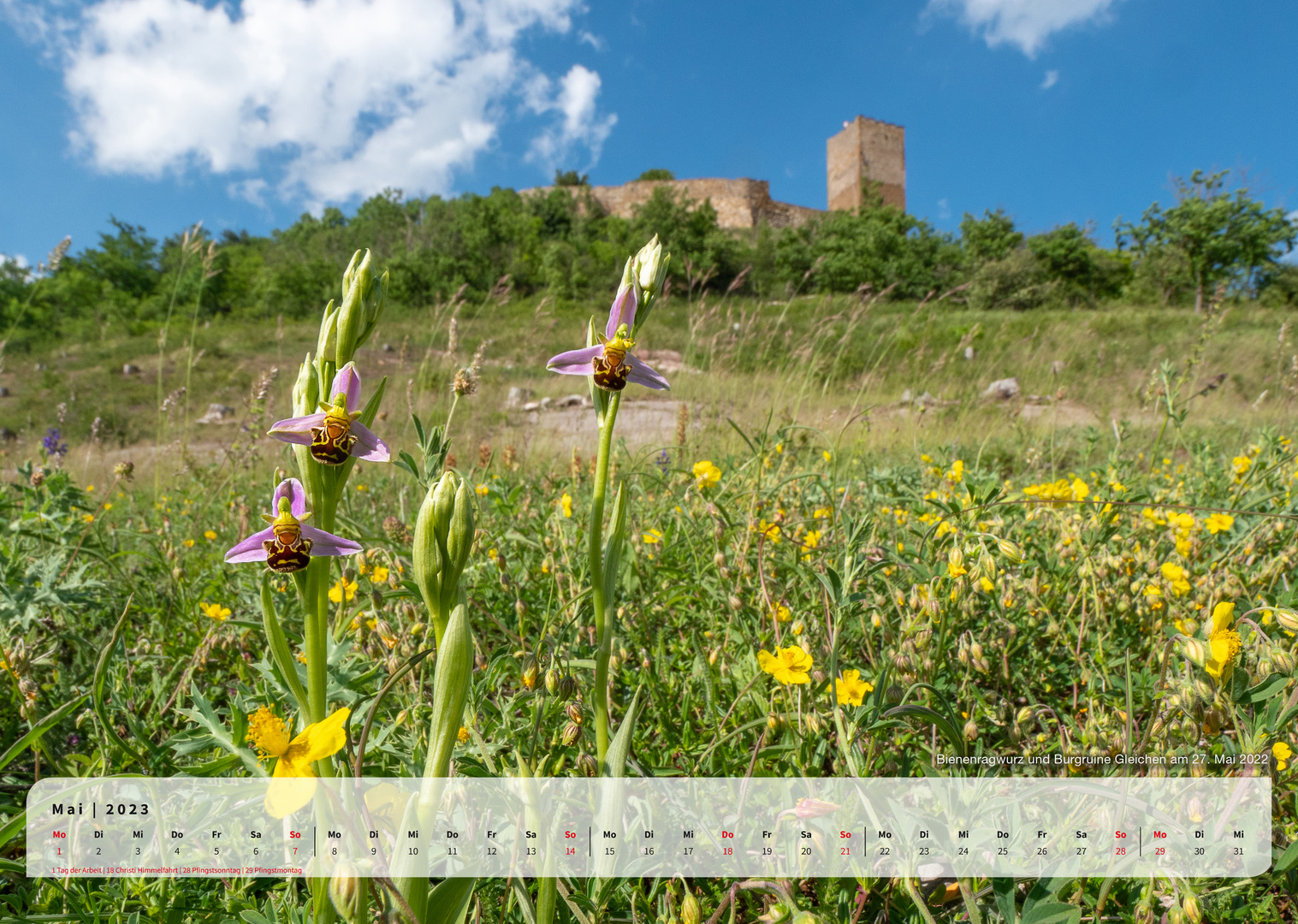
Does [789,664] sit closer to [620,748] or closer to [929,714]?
[929,714]

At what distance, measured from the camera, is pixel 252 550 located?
692 mm

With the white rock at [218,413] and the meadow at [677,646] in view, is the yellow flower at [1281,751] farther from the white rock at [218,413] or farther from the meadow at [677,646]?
the white rock at [218,413]

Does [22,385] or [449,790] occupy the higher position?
[22,385]

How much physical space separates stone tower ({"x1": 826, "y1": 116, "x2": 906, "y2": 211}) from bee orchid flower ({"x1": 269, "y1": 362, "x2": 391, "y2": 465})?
143 feet

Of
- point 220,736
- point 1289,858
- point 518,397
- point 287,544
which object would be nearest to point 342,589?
point 220,736

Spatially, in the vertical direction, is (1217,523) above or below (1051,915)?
above

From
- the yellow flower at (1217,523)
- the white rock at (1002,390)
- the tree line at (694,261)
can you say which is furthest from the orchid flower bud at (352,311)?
the tree line at (694,261)

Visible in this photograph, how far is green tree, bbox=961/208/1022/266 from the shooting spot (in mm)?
29516

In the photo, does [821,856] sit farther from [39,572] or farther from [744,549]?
[39,572]

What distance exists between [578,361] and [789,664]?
2.00ft

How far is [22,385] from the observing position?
49.6ft

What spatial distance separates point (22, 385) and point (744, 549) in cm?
2044

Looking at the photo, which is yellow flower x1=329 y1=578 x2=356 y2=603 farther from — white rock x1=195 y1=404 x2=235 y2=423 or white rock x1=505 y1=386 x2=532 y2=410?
white rock x1=195 y1=404 x2=235 y2=423

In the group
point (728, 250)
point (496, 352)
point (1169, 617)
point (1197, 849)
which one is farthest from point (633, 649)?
point (728, 250)
